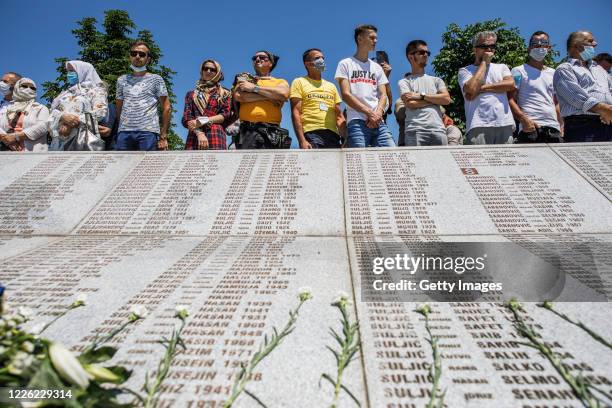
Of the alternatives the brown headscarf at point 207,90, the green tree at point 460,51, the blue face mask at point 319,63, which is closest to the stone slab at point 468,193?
the blue face mask at point 319,63

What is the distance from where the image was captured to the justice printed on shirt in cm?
497

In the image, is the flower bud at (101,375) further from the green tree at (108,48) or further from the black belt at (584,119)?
the green tree at (108,48)

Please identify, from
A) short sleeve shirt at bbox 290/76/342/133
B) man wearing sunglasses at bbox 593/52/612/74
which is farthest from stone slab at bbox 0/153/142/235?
man wearing sunglasses at bbox 593/52/612/74

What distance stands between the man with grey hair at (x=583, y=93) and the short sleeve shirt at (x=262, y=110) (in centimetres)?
384

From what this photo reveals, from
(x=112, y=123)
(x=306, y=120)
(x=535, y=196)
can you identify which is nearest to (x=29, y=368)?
(x=535, y=196)

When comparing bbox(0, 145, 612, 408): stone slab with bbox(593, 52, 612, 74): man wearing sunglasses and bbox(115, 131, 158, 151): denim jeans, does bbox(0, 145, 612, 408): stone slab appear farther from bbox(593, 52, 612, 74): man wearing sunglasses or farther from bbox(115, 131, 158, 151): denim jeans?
bbox(593, 52, 612, 74): man wearing sunglasses

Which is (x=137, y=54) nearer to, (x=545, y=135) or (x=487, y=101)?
(x=487, y=101)

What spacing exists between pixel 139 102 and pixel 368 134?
327 centimetres

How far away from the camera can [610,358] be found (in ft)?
4.67

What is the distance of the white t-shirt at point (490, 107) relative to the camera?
481 centimetres

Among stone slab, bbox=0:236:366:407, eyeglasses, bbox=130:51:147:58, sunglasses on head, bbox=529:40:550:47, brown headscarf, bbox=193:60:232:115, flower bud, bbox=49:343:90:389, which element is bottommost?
stone slab, bbox=0:236:366:407

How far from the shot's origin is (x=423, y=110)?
492 cm

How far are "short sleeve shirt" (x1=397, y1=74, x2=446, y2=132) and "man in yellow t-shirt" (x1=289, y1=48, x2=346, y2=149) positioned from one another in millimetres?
995

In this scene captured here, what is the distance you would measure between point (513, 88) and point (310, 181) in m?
3.31
